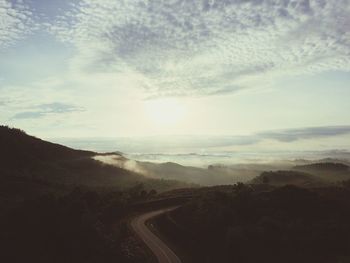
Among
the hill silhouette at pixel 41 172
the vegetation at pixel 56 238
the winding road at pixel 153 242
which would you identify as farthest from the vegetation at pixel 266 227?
the hill silhouette at pixel 41 172

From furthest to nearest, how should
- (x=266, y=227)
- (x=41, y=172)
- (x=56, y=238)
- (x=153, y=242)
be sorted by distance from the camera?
(x=41, y=172), (x=153, y=242), (x=266, y=227), (x=56, y=238)

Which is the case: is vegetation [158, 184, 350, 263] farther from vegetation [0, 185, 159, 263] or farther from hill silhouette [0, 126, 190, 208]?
hill silhouette [0, 126, 190, 208]

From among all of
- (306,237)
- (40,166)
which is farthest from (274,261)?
(40,166)

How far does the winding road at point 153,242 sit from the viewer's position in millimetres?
43656

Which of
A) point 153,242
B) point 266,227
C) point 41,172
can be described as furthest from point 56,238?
point 41,172

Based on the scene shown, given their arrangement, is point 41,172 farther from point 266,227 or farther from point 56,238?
point 266,227

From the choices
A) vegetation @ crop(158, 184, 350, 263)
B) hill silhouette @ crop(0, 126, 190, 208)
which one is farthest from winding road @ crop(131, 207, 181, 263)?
hill silhouette @ crop(0, 126, 190, 208)

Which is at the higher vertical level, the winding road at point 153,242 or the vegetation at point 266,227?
the vegetation at point 266,227

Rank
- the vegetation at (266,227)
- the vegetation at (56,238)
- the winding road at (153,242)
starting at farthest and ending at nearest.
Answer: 1. the winding road at (153,242)
2. the vegetation at (266,227)
3. the vegetation at (56,238)

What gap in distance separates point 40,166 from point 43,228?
139 metres

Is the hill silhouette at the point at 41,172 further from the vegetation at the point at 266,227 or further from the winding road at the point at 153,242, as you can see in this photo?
the vegetation at the point at 266,227

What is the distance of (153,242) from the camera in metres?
50.3

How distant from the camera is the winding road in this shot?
43.7 metres

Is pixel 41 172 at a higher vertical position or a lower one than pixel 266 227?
higher
